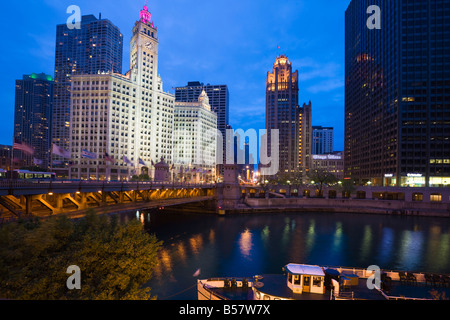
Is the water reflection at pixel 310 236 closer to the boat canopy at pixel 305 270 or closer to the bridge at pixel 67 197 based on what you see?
the boat canopy at pixel 305 270

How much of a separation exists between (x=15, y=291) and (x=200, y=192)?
71523mm

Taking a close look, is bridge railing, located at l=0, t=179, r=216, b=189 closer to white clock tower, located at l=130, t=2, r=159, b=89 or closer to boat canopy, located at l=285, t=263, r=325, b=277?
→ boat canopy, located at l=285, t=263, r=325, b=277

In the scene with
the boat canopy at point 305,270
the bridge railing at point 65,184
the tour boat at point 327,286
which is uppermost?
the bridge railing at point 65,184

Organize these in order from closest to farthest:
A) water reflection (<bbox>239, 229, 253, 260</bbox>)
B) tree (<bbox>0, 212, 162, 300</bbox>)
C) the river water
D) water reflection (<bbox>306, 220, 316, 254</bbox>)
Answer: tree (<bbox>0, 212, 162, 300</bbox>), the river water, water reflection (<bbox>239, 229, 253, 260</bbox>), water reflection (<bbox>306, 220, 316, 254</bbox>)

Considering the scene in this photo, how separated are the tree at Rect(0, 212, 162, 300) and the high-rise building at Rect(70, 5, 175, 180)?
10842 cm

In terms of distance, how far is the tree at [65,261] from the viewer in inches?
581

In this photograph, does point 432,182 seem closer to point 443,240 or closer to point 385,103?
point 385,103

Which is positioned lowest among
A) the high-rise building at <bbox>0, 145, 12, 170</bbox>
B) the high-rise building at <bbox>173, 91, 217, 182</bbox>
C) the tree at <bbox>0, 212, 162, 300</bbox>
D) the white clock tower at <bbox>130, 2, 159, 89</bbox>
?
the tree at <bbox>0, 212, 162, 300</bbox>

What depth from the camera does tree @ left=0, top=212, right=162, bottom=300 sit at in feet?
48.4

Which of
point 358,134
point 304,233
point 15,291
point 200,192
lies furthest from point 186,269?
point 358,134

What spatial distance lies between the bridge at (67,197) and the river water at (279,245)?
29.4ft

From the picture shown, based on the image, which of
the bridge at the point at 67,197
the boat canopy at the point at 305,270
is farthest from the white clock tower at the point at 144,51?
the boat canopy at the point at 305,270

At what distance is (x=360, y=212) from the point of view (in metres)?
93.6

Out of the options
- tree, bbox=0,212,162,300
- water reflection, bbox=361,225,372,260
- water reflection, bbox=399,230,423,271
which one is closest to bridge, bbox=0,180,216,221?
tree, bbox=0,212,162,300
